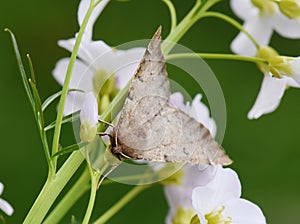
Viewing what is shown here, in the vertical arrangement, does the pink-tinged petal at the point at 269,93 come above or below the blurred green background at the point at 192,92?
above

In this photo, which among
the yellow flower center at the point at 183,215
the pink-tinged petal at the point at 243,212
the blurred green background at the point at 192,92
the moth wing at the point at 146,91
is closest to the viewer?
the moth wing at the point at 146,91

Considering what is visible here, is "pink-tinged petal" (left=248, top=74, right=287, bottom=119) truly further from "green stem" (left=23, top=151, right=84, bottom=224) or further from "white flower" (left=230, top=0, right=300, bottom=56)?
"green stem" (left=23, top=151, right=84, bottom=224)

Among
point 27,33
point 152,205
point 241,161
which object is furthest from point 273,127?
point 27,33

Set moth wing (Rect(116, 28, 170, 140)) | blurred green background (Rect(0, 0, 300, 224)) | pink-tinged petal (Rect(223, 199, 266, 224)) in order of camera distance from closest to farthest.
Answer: moth wing (Rect(116, 28, 170, 140)) → pink-tinged petal (Rect(223, 199, 266, 224)) → blurred green background (Rect(0, 0, 300, 224))

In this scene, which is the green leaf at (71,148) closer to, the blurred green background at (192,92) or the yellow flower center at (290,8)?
the yellow flower center at (290,8)

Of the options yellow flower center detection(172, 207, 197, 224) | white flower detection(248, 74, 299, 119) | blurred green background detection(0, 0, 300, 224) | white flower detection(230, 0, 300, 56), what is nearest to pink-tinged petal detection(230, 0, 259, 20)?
white flower detection(230, 0, 300, 56)

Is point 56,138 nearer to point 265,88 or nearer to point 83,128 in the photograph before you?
point 83,128

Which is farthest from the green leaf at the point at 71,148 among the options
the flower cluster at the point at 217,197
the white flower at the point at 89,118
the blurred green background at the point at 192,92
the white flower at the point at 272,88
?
the blurred green background at the point at 192,92
